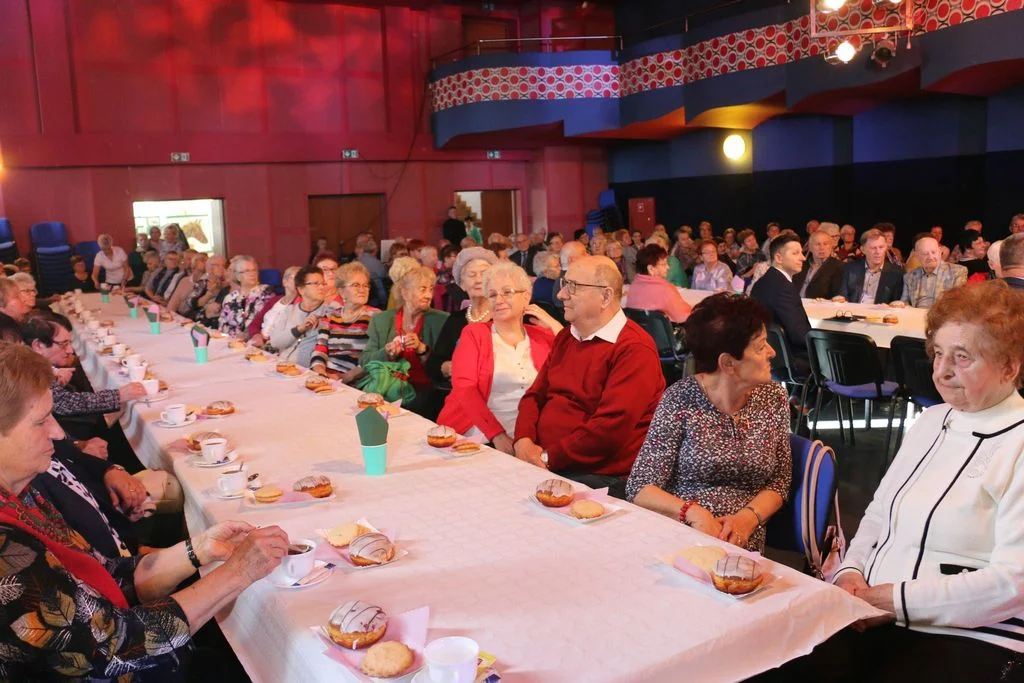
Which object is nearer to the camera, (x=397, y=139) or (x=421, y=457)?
(x=421, y=457)

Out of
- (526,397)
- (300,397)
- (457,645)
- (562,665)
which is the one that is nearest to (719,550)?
(562,665)

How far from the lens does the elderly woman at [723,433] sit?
244 centimetres

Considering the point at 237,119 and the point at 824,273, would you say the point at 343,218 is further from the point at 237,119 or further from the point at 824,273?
the point at 824,273

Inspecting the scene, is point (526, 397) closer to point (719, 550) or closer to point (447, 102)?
point (719, 550)

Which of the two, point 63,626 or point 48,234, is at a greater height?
point 48,234

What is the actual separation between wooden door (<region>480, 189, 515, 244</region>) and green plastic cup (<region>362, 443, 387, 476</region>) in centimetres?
1595

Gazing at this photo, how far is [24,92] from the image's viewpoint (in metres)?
13.8

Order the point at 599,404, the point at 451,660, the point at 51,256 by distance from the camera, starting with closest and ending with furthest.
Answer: the point at 451,660 → the point at 599,404 → the point at 51,256

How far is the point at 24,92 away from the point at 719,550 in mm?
15081

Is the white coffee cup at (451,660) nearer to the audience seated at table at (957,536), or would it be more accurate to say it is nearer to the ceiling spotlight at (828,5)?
the audience seated at table at (957,536)

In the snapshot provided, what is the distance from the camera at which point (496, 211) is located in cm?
1862

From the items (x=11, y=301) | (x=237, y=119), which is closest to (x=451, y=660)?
(x=11, y=301)

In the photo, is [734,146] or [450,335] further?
[734,146]

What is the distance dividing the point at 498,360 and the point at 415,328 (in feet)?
3.93
